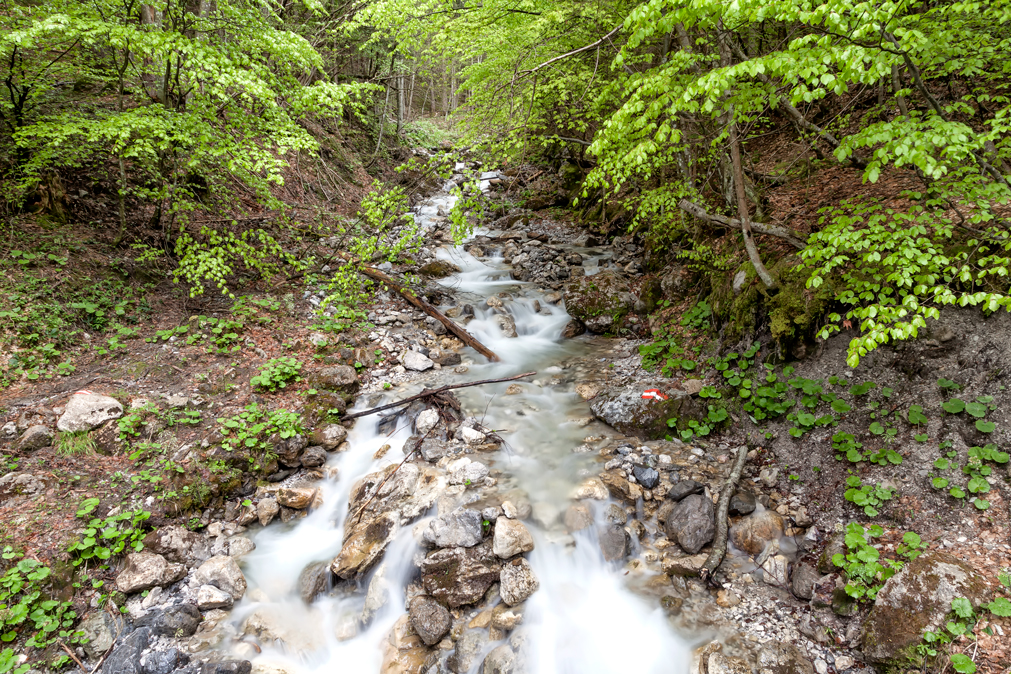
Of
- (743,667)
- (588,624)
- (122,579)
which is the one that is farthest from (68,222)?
(743,667)

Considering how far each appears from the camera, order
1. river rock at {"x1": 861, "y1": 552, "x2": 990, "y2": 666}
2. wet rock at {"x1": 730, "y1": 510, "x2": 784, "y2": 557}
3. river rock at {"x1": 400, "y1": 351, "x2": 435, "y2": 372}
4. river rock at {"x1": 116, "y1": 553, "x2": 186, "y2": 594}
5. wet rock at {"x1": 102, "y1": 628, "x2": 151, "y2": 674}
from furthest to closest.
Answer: river rock at {"x1": 400, "y1": 351, "x2": 435, "y2": 372}, wet rock at {"x1": 730, "y1": 510, "x2": 784, "y2": 557}, river rock at {"x1": 116, "y1": 553, "x2": 186, "y2": 594}, wet rock at {"x1": 102, "y1": 628, "x2": 151, "y2": 674}, river rock at {"x1": 861, "y1": 552, "x2": 990, "y2": 666}

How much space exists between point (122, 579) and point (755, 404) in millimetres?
6721

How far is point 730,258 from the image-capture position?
6.91 metres

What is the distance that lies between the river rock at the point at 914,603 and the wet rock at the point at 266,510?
18.1ft

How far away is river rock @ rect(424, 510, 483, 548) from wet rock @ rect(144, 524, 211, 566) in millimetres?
2315

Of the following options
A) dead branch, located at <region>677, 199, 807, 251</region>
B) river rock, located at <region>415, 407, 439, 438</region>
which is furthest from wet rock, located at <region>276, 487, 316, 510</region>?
dead branch, located at <region>677, 199, 807, 251</region>

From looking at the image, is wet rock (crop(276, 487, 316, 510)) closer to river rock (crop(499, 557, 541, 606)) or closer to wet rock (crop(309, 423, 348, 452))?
wet rock (crop(309, 423, 348, 452))

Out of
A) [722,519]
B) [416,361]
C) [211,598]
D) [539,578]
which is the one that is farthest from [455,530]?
[416,361]

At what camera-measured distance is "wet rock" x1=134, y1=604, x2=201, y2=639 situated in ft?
12.5

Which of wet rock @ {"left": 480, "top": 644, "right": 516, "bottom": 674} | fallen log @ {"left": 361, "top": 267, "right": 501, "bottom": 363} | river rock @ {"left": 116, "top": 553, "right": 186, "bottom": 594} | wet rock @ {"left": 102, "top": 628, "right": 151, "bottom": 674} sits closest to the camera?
wet rock @ {"left": 102, "top": 628, "right": 151, "bottom": 674}

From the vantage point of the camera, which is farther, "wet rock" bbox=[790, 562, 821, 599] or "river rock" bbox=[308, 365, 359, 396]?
"river rock" bbox=[308, 365, 359, 396]

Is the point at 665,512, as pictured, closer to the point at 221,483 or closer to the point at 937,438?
the point at 937,438

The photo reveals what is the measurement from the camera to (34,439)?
4.58 m

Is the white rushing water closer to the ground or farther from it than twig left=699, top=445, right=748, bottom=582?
closer to the ground
